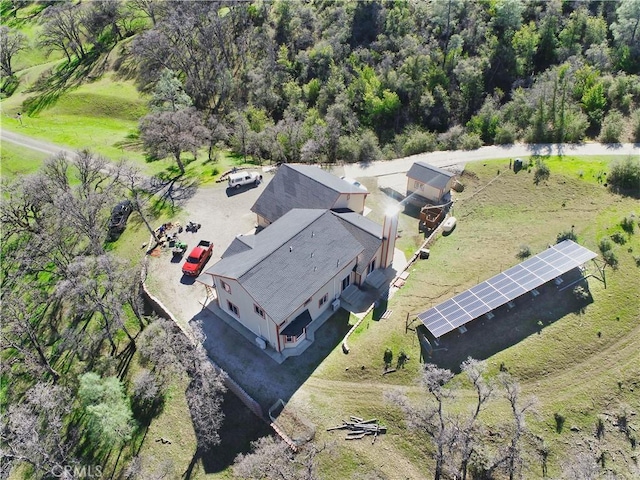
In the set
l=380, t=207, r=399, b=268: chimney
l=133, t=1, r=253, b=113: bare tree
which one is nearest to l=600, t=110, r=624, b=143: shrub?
l=380, t=207, r=399, b=268: chimney

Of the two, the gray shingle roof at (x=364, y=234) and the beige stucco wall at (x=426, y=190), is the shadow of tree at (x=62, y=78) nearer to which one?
the gray shingle roof at (x=364, y=234)

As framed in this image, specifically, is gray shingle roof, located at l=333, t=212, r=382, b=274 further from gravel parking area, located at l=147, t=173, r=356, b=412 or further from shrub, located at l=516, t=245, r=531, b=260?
shrub, located at l=516, t=245, r=531, b=260

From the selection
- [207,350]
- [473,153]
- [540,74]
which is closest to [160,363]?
[207,350]

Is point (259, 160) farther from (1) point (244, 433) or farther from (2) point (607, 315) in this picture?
(2) point (607, 315)

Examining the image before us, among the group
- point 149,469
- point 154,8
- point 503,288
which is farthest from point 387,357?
point 154,8

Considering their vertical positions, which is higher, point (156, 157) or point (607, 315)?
point (156, 157)

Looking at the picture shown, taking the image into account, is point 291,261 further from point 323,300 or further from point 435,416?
point 435,416
